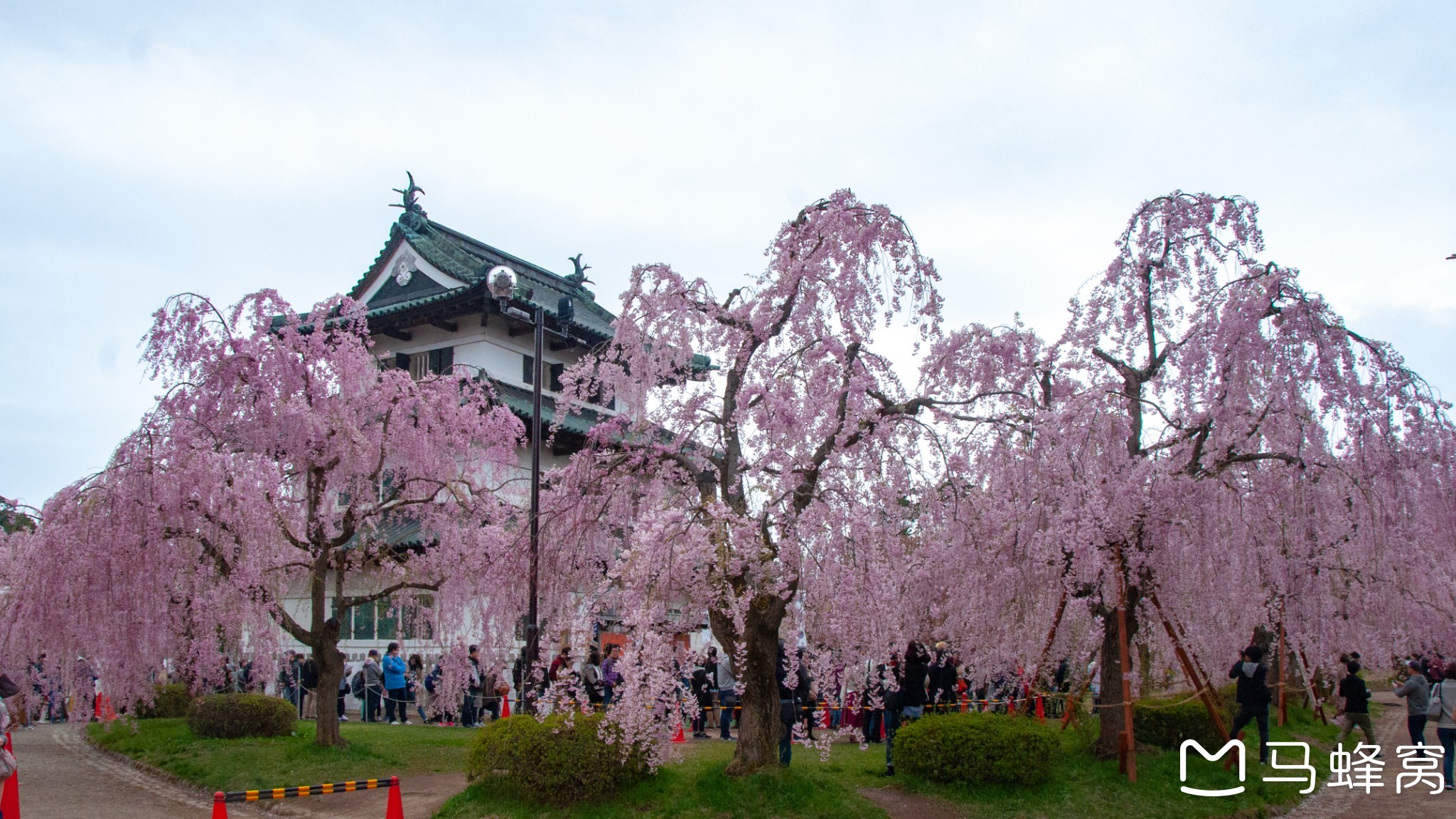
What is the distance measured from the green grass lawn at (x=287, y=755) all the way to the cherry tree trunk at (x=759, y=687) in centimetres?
548

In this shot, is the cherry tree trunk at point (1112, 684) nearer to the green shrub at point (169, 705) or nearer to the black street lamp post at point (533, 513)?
the black street lamp post at point (533, 513)

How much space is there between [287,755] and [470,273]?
15555mm

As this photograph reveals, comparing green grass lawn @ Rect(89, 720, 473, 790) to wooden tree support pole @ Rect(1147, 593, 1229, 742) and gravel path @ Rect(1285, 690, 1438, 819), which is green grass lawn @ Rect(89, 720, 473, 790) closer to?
wooden tree support pole @ Rect(1147, 593, 1229, 742)

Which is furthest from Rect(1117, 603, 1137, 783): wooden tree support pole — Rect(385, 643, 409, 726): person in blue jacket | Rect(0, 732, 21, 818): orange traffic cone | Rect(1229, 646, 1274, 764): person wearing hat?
Rect(385, 643, 409, 726): person in blue jacket

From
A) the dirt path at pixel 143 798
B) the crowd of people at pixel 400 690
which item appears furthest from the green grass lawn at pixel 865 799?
the crowd of people at pixel 400 690

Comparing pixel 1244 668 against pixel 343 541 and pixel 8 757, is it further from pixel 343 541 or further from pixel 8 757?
pixel 8 757

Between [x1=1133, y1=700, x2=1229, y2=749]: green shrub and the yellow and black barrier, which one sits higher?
the yellow and black barrier

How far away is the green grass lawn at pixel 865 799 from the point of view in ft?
32.8

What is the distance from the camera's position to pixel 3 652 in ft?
47.6

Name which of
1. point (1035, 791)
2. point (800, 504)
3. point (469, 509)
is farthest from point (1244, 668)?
point (469, 509)

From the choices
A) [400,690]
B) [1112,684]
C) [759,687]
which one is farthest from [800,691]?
[400,690]

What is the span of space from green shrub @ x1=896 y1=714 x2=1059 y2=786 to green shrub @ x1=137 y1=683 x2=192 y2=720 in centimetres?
1509

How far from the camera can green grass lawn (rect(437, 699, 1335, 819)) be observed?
10.0 metres

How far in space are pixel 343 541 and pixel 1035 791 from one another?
9808 millimetres
